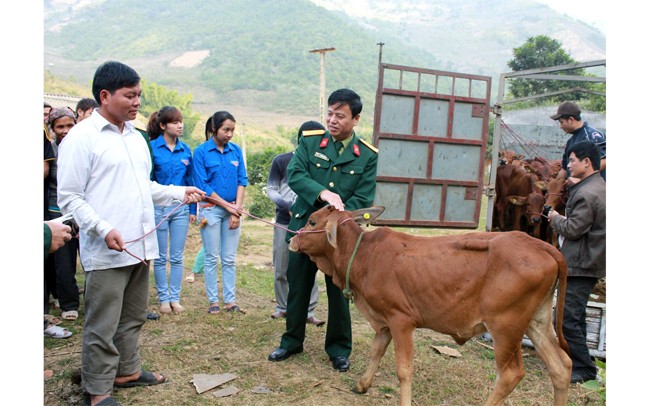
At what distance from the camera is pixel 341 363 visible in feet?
17.2

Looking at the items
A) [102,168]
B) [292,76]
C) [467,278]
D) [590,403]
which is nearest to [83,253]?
[102,168]

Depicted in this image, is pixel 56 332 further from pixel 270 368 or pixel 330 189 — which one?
pixel 330 189

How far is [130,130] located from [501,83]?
510 cm

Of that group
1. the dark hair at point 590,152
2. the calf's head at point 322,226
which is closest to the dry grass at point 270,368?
the calf's head at point 322,226

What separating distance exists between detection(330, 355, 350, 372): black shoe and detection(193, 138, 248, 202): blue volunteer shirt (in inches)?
94.1

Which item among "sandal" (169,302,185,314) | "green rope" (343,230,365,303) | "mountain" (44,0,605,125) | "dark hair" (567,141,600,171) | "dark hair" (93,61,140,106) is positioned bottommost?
"sandal" (169,302,185,314)

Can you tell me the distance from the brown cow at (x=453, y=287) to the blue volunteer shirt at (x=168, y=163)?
7.49ft

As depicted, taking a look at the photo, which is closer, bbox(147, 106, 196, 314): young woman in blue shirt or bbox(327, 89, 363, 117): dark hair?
bbox(327, 89, 363, 117): dark hair

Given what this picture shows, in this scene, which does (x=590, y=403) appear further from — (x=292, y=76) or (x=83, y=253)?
(x=292, y=76)

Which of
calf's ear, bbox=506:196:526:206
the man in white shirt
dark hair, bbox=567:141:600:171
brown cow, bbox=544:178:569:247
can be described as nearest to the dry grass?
the man in white shirt

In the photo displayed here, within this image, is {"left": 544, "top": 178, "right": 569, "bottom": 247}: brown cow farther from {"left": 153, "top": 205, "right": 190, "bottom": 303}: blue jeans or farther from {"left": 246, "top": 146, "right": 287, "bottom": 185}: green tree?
{"left": 246, "top": 146, "right": 287, "bottom": 185}: green tree

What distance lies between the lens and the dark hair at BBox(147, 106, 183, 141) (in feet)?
21.0

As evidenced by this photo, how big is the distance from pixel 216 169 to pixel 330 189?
74.1 inches

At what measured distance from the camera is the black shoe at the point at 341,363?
5.23 m
